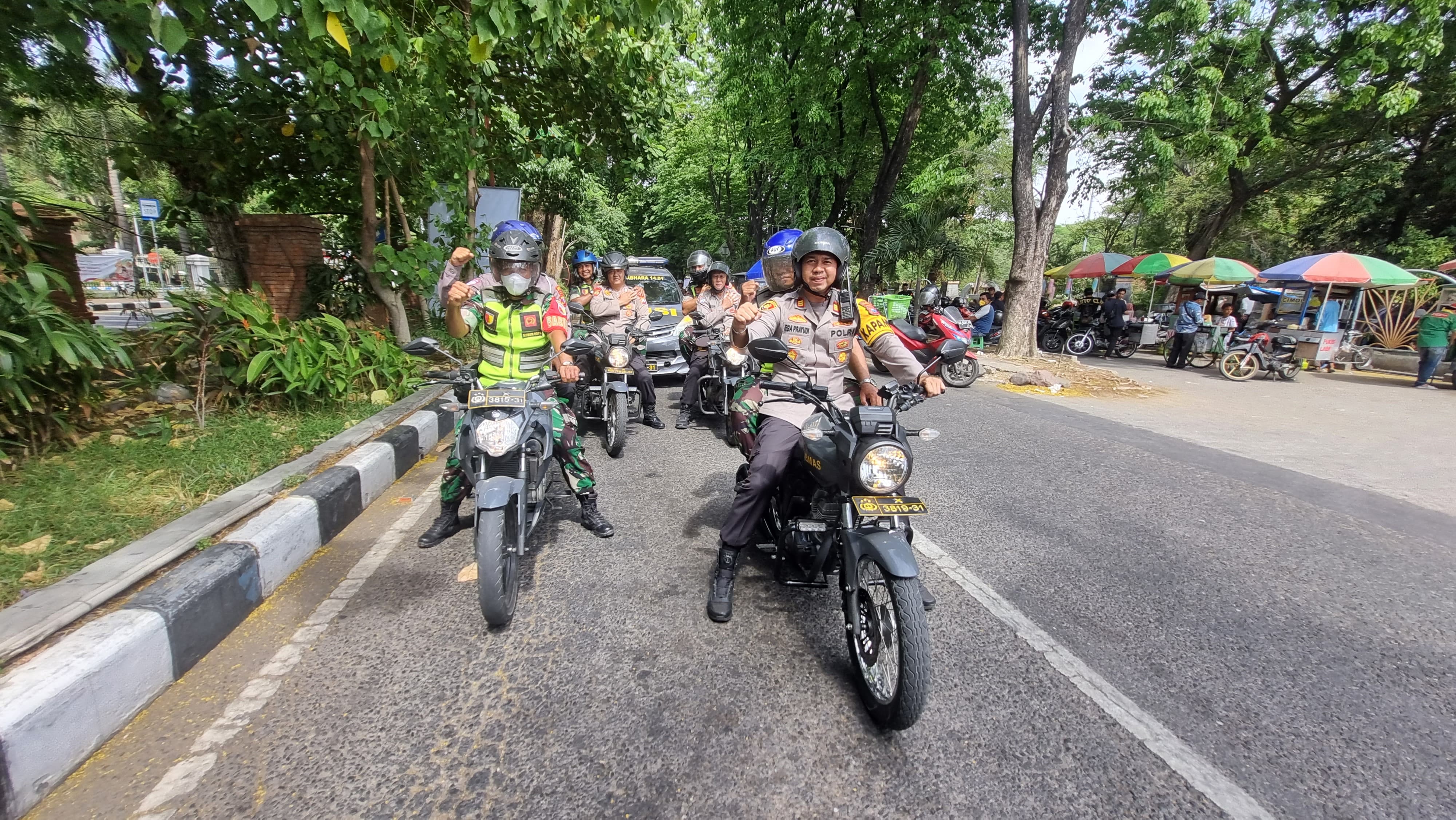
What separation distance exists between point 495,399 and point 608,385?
2648mm

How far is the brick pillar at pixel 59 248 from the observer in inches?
165

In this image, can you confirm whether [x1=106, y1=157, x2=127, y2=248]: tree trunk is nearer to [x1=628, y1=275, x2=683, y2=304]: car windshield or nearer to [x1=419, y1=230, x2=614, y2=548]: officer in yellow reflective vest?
[x1=419, y1=230, x2=614, y2=548]: officer in yellow reflective vest

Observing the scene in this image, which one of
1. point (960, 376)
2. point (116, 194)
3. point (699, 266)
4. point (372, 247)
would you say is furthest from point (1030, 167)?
point (116, 194)

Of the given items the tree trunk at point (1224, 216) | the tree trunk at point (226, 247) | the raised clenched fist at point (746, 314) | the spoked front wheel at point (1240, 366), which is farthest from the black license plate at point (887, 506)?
the tree trunk at point (1224, 216)

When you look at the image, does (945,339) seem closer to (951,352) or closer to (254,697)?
(951,352)

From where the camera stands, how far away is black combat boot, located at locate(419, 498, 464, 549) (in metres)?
3.67

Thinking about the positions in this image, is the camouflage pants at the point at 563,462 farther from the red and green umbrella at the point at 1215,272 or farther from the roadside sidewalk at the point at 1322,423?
the red and green umbrella at the point at 1215,272

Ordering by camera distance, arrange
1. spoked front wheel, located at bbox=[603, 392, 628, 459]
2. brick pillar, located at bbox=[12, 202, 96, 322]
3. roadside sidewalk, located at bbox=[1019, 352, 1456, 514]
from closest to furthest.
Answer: brick pillar, located at bbox=[12, 202, 96, 322]
spoked front wheel, located at bbox=[603, 392, 628, 459]
roadside sidewalk, located at bbox=[1019, 352, 1456, 514]

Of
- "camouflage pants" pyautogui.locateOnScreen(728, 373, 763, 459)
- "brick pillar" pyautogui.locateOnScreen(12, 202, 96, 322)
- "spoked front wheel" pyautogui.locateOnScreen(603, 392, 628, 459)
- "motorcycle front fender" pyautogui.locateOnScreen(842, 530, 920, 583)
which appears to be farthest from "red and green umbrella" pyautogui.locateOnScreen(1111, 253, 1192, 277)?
"brick pillar" pyautogui.locateOnScreen(12, 202, 96, 322)

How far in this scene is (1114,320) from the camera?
15.3 metres

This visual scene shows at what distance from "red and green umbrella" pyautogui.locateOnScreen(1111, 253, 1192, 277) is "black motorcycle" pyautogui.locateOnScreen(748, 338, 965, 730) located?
61.8 feet

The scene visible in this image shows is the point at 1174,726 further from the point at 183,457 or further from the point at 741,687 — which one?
the point at 183,457

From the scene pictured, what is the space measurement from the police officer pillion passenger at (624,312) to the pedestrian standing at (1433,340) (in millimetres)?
14439

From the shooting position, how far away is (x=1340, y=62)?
45.5ft
